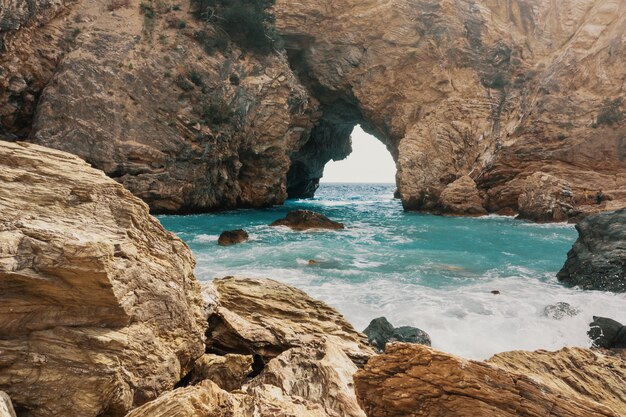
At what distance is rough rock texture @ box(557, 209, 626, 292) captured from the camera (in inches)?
400

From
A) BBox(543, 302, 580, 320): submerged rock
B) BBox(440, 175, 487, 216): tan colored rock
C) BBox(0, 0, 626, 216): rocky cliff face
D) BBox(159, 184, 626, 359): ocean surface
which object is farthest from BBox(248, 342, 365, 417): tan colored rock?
BBox(440, 175, 487, 216): tan colored rock

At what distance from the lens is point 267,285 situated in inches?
263

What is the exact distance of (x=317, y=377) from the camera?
12.4ft

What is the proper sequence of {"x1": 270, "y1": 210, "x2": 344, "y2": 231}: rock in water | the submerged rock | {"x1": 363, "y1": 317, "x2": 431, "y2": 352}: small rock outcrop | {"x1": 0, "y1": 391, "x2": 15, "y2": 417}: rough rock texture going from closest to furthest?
{"x1": 0, "y1": 391, "x2": 15, "y2": 417}: rough rock texture < {"x1": 363, "y1": 317, "x2": 431, "y2": 352}: small rock outcrop < the submerged rock < {"x1": 270, "y1": 210, "x2": 344, "y2": 231}: rock in water

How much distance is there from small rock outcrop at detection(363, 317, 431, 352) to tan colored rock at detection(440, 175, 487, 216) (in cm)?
2595

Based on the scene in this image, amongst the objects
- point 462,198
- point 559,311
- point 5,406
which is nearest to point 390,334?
point 559,311

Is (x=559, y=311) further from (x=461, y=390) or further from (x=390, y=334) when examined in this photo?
(x=461, y=390)

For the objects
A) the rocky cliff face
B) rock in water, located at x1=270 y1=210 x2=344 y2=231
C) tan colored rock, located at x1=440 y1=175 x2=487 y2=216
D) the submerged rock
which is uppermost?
the rocky cliff face

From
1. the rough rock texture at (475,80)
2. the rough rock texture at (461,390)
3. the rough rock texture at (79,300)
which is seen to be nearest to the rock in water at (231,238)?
the rough rock texture at (79,300)

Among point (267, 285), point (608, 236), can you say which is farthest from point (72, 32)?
point (608, 236)

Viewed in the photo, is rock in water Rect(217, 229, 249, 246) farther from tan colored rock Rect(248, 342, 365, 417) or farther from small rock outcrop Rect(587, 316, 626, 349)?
small rock outcrop Rect(587, 316, 626, 349)

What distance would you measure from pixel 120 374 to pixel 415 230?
66.7 feet

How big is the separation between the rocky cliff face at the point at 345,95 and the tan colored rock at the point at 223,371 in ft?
75.8

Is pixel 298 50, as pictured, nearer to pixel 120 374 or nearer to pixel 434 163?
pixel 434 163
